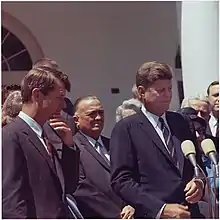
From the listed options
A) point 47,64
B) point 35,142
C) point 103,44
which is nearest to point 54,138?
point 35,142

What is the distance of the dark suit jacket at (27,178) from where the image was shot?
2.22m

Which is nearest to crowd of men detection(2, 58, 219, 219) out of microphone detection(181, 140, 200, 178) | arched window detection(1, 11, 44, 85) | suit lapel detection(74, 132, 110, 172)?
suit lapel detection(74, 132, 110, 172)

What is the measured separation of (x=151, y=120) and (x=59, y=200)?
0.55 meters

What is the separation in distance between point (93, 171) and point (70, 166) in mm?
273

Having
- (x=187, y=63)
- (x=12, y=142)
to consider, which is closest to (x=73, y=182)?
(x=12, y=142)

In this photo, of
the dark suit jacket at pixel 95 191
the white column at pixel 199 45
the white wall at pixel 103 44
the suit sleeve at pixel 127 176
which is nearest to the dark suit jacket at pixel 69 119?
the dark suit jacket at pixel 95 191

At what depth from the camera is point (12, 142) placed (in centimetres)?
225

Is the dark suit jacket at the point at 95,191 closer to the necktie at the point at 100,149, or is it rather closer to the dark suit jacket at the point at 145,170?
the necktie at the point at 100,149

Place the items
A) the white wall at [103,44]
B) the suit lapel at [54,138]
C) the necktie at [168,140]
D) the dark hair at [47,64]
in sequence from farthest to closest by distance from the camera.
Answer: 1. the white wall at [103,44]
2. the dark hair at [47,64]
3. the necktie at [168,140]
4. the suit lapel at [54,138]

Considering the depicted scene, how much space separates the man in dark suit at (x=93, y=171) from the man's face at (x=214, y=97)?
0.60m

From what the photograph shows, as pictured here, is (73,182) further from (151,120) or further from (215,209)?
(215,209)

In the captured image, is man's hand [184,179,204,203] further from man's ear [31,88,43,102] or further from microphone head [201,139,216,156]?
man's ear [31,88,43,102]

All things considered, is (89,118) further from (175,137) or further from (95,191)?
(175,137)

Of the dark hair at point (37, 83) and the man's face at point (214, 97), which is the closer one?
the dark hair at point (37, 83)
